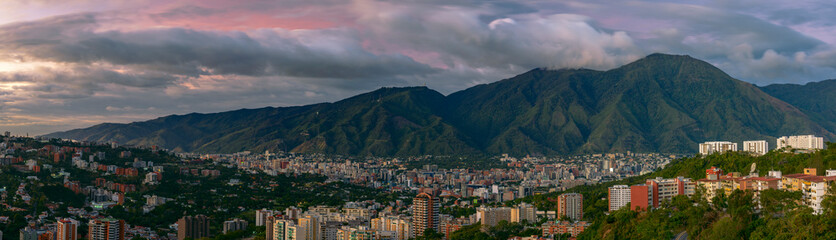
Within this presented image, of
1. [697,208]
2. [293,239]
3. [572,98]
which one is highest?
[572,98]

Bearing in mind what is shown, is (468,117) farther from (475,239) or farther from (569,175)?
(475,239)

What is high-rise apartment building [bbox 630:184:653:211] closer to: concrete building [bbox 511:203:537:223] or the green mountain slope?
concrete building [bbox 511:203:537:223]

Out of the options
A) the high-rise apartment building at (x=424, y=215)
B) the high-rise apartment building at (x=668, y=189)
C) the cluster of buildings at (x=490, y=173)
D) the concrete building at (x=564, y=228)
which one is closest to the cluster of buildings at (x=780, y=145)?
the cluster of buildings at (x=490, y=173)

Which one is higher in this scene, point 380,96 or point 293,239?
point 380,96

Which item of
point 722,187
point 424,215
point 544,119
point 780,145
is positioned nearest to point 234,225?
Answer: point 424,215

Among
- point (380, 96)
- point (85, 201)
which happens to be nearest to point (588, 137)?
point (380, 96)

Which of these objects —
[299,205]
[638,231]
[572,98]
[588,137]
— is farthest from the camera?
[572,98]
